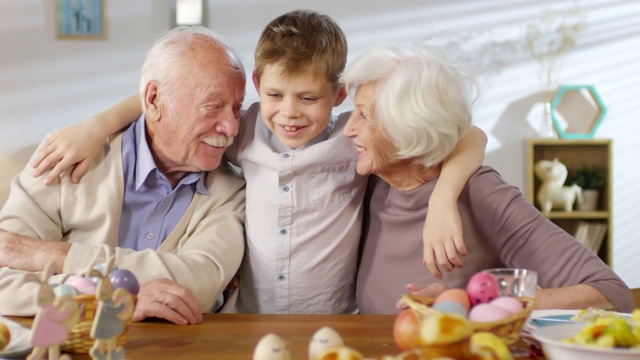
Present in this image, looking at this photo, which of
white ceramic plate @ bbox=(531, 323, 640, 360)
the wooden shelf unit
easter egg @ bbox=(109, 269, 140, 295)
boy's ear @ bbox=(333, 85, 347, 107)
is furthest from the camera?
the wooden shelf unit

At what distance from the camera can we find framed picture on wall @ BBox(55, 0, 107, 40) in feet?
16.6

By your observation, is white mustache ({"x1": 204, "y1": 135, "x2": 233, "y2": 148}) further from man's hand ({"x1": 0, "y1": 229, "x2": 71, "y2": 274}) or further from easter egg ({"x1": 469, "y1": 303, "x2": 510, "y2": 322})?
easter egg ({"x1": 469, "y1": 303, "x2": 510, "y2": 322})

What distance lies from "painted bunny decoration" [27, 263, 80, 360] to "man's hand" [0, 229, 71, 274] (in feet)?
2.74

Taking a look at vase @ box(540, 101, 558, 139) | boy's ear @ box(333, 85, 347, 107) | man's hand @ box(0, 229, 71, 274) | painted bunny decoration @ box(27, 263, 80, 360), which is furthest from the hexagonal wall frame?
painted bunny decoration @ box(27, 263, 80, 360)

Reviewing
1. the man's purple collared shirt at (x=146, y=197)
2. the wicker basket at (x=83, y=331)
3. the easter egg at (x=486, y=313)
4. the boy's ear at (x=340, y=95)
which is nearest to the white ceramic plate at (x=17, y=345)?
the wicker basket at (x=83, y=331)

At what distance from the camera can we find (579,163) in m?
5.32

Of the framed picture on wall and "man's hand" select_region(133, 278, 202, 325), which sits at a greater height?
the framed picture on wall

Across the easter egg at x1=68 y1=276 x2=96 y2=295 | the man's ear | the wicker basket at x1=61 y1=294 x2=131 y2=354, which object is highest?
the man's ear

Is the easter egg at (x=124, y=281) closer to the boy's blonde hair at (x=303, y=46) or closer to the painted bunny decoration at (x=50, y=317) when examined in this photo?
the painted bunny decoration at (x=50, y=317)

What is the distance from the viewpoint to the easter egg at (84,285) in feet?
4.70

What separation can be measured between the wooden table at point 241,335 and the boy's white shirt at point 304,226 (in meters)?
0.38

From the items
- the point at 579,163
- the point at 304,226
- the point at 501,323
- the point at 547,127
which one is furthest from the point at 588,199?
the point at 501,323

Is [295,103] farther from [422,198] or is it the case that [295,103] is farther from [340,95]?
[422,198]

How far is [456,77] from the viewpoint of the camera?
2.07 metres
